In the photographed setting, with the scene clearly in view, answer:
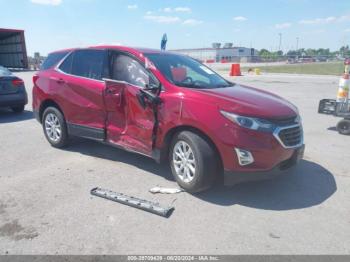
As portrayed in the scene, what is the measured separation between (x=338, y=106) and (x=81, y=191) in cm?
606

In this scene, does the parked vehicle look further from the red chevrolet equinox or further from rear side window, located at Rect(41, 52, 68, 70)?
the red chevrolet equinox

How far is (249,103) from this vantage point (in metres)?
4.14

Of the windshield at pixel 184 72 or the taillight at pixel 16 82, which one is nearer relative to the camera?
the windshield at pixel 184 72

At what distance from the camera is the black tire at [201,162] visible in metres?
4.05

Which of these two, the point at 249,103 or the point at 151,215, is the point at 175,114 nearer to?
the point at 249,103

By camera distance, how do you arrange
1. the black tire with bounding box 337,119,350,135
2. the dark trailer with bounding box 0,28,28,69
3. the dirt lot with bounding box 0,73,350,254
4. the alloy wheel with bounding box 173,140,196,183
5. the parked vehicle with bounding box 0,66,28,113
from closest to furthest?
the dirt lot with bounding box 0,73,350,254
the alloy wheel with bounding box 173,140,196,183
the black tire with bounding box 337,119,350,135
the parked vehicle with bounding box 0,66,28,113
the dark trailer with bounding box 0,28,28,69


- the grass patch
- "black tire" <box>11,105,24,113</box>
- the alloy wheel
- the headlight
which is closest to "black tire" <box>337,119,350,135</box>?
the headlight

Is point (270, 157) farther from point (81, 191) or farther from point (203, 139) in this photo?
point (81, 191)

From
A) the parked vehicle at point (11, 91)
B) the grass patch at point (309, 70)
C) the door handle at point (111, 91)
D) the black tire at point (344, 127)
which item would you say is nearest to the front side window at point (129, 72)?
the door handle at point (111, 91)

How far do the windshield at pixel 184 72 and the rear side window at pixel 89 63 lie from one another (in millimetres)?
874

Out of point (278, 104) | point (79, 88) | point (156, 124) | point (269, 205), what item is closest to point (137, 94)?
point (156, 124)

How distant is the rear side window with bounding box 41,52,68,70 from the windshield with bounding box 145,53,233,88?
78.8 inches

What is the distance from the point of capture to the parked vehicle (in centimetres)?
915

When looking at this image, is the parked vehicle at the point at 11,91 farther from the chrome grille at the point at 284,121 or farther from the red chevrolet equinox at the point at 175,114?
the chrome grille at the point at 284,121
